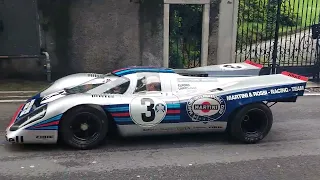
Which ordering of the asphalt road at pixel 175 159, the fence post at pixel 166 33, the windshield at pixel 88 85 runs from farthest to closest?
the fence post at pixel 166 33
the windshield at pixel 88 85
the asphalt road at pixel 175 159

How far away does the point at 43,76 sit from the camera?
11.2m

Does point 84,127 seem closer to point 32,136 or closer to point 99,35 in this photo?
point 32,136

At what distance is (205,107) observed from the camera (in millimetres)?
6484

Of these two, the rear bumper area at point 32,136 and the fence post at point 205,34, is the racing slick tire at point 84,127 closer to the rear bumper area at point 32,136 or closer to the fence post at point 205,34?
the rear bumper area at point 32,136

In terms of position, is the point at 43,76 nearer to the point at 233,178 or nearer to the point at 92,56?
the point at 92,56

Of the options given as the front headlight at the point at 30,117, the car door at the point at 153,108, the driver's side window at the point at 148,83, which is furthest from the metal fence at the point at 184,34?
the front headlight at the point at 30,117

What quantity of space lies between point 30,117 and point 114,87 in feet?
4.44

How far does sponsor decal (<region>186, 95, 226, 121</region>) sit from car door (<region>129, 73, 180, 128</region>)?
0.23m

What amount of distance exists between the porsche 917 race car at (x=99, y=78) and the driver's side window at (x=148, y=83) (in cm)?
50

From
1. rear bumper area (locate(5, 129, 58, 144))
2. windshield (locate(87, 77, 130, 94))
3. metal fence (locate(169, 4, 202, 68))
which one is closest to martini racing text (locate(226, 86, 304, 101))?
windshield (locate(87, 77, 130, 94))

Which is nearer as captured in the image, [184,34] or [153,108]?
[153,108]

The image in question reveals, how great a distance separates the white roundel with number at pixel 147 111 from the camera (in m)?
6.27

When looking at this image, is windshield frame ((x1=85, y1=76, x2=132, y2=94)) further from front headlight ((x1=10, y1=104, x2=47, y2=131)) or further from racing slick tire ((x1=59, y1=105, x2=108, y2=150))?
front headlight ((x1=10, y1=104, x2=47, y2=131))

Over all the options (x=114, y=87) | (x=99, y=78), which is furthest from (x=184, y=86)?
(x=99, y=78)
